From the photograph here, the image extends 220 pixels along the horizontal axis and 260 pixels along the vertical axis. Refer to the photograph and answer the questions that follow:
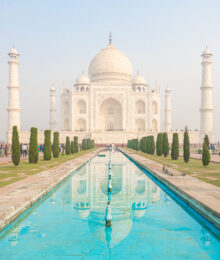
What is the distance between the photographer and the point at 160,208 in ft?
18.3

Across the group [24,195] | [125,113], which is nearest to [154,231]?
[24,195]

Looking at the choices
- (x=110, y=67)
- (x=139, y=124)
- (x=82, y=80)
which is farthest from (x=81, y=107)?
(x=139, y=124)

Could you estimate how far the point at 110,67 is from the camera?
46.7 metres

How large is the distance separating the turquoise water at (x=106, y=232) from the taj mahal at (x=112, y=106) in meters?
32.2

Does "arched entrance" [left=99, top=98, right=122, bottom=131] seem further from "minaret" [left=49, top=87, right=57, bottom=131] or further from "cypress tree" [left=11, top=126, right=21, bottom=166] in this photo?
"cypress tree" [left=11, top=126, right=21, bottom=166]

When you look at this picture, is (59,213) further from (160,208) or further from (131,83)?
(131,83)

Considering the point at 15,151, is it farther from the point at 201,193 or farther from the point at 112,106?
the point at 112,106

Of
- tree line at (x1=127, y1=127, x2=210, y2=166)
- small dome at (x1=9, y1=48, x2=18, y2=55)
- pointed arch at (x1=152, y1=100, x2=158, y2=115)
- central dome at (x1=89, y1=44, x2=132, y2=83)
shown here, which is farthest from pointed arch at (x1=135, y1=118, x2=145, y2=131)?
small dome at (x1=9, y1=48, x2=18, y2=55)

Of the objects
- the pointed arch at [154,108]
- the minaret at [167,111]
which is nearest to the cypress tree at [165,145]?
the pointed arch at [154,108]

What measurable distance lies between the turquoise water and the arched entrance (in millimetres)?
39753

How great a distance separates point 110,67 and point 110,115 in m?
7.35

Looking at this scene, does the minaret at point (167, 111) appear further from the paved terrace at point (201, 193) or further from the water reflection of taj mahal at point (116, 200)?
the paved terrace at point (201, 193)

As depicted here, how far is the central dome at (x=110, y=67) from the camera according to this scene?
153 feet

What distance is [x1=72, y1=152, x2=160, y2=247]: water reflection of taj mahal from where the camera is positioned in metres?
4.42
